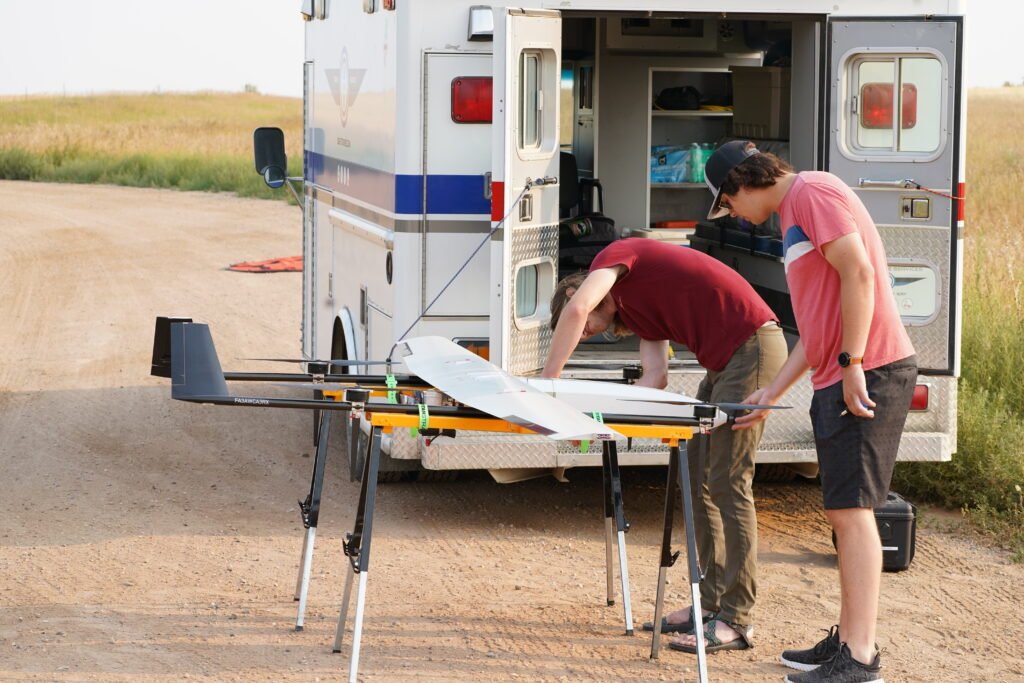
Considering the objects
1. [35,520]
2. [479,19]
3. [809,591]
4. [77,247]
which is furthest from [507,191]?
[77,247]

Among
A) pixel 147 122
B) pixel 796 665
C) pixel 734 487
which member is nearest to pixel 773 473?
pixel 734 487

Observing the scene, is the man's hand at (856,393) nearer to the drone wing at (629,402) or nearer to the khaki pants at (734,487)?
the drone wing at (629,402)

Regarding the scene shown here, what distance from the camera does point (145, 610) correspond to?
5.80 meters

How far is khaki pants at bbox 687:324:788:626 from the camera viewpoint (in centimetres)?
531

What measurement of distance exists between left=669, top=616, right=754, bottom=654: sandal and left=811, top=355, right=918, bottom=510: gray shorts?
0.80 m

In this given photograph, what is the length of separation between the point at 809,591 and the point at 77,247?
50.4 ft

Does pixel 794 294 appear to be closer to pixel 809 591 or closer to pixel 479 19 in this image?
pixel 809 591

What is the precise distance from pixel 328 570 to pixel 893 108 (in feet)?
10.6

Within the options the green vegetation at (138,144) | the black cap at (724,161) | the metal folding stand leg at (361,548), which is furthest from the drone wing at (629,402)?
the green vegetation at (138,144)

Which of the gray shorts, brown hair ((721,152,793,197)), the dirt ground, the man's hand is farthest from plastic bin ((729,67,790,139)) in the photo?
the man's hand

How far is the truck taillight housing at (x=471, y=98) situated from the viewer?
6.53 m

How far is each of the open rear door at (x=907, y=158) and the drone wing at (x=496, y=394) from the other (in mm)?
2411

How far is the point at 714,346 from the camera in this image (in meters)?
5.40

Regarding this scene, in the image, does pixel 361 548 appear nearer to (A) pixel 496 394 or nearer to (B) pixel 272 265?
(A) pixel 496 394
